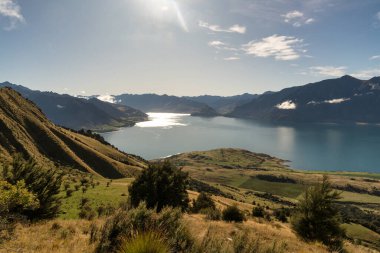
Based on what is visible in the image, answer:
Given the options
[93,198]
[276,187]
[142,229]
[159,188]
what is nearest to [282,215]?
[159,188]

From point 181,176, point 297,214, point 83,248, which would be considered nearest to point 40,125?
point 181,176

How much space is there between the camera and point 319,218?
26.2 m

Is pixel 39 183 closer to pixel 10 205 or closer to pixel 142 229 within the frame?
pixel 10 205

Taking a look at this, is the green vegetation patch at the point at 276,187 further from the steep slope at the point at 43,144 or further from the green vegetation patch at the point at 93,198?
the green vegetation patch at the point at 93,198

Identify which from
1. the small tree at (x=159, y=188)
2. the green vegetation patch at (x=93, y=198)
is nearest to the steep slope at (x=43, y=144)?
the green vegetation patch at (x=93, y=198)

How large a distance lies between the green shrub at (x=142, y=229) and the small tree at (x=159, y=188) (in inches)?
747

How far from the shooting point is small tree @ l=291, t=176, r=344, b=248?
25.8 metres

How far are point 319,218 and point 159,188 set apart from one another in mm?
15739

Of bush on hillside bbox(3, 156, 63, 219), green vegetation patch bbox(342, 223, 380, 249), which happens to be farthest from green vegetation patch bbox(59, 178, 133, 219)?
green vegetation patch bbox(342, 223, 380, 249)

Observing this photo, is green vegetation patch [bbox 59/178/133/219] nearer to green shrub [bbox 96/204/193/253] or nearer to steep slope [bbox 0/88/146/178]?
green shrub [bbox 96/204/193/253]

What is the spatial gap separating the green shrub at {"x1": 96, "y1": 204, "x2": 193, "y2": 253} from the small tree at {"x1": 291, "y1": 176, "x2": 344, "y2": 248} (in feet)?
53.3

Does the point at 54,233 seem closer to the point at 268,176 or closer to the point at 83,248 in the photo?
the point at 83,248

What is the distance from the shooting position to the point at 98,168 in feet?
308

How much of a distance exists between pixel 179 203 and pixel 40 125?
78.0m
